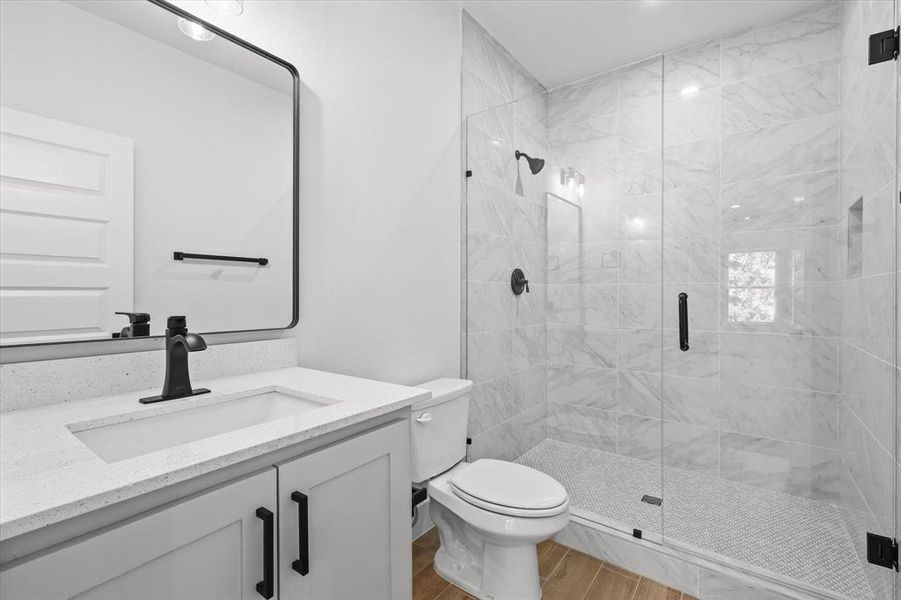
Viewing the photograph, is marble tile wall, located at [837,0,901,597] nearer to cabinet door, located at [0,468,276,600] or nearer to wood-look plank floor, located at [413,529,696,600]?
wood-look plank floor, located at [413,529,696,600]

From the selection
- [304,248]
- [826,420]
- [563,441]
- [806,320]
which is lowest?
[563,441]

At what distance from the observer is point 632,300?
2.61 m

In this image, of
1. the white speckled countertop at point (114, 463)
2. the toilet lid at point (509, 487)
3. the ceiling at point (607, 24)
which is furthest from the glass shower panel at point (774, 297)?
the white speckled countertop at point (114, 463)

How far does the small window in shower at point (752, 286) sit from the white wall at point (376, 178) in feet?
5.19

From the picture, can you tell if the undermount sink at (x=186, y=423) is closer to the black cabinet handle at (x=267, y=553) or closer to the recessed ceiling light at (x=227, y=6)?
the black cabinet handle at (x=267, y=553)

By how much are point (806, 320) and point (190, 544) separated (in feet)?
9.21

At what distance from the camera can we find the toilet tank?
1.61m

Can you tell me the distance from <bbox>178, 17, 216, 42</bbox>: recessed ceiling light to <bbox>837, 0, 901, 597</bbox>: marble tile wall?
2067 mm

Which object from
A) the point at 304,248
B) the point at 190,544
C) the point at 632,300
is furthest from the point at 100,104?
the point at 632,300

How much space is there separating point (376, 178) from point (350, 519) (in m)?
1.32

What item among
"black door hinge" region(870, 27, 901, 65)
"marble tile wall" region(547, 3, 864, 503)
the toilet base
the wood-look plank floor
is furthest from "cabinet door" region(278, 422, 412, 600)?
"black door hinge" region(870, 27, 901, 65)

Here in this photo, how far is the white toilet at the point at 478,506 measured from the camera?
58.7 inches

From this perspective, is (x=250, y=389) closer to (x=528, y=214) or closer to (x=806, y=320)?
(x=528, y=214)

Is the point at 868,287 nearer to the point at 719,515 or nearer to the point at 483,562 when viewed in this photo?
the point at 719,515
